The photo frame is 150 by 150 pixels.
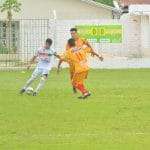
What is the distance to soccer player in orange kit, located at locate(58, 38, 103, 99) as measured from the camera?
66.6 ft

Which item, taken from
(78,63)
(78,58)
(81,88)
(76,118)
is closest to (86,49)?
(78,58)

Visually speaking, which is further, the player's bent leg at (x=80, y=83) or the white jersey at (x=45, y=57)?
the white jersey at (x=45, y=57)

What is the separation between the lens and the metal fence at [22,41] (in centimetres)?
3531

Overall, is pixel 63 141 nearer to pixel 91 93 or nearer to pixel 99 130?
pixel 99 130

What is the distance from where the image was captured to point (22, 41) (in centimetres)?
3559

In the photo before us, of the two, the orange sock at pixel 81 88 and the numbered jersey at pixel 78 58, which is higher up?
the numbered jersey at pixel 78 58

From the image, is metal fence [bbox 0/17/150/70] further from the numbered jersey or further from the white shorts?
the numbered jersey

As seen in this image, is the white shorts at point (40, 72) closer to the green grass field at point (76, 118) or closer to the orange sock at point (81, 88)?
the green grass field at point (76, 118)

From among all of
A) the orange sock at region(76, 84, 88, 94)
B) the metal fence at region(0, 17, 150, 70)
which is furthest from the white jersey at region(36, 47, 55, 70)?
the metal fence at region(0, 17, 150, 70)

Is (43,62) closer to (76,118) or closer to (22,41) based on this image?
(76,118)

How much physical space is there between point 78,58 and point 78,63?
145 mm

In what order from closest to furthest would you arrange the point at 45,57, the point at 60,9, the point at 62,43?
the point at 45,57 → the point at 62,43 → the point at 60,9

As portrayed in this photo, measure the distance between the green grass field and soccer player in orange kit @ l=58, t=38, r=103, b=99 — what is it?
33 centimetres

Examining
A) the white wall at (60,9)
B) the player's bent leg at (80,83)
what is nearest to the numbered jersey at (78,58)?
the player's bent leg at (80,83)
